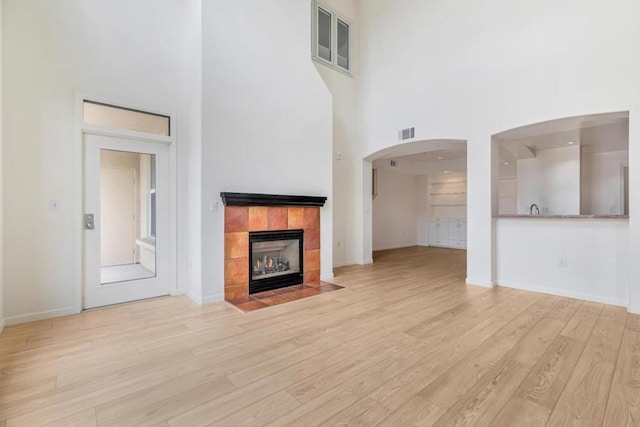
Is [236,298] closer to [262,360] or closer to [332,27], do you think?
[262,360]

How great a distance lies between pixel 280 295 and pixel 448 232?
6.84 meters

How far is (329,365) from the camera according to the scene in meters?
2.18

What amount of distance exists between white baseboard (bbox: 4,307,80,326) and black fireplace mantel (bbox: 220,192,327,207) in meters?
2.03

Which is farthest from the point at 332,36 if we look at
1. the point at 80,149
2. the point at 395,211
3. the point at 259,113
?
the point at 395,211

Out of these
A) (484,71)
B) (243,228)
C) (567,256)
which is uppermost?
(484,71)

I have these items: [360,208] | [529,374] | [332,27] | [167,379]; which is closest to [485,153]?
[360,208]

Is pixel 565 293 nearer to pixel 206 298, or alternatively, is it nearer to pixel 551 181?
pixel 551 181

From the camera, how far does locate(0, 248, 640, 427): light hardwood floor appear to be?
1672 millimetres

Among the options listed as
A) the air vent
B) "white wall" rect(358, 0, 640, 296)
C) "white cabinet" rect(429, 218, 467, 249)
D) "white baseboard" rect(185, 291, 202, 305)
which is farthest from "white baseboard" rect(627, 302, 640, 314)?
"white cabinet" rect(429, 218, 467, 249)

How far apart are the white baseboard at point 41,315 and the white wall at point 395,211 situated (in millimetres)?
6760

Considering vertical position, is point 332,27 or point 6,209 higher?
point 332,27

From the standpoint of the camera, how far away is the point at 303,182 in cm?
466

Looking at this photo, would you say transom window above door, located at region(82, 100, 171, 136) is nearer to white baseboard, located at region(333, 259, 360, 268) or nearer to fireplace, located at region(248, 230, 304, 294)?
fireplace, located at region(248, 230, 304, 294)

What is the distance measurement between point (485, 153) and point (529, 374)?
10.7ft
